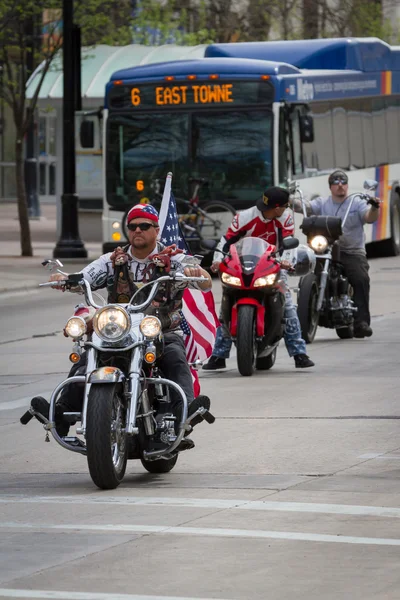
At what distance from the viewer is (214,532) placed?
7.39 metres

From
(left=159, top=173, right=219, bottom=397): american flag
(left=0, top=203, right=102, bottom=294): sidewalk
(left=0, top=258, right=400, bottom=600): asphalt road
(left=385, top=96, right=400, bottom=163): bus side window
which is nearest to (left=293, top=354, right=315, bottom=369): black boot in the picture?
(left=0, top=258, right=400, bottom=600): asphalt road

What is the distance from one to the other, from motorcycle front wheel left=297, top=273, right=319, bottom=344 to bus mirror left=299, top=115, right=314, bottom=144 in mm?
8912

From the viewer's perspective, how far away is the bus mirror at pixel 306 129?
24844mm

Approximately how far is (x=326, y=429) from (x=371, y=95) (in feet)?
64.8

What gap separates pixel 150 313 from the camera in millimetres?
9055

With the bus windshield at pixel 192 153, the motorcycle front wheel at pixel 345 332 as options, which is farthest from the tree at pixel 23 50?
the motorcycle front wheel at pixel 345 332

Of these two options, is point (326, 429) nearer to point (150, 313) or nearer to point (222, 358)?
point (150, 313)

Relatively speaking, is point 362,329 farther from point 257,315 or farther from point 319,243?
point 257,315

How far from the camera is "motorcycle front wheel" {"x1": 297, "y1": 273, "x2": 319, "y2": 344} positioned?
1584 cm

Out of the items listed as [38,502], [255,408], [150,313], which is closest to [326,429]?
[255,408]

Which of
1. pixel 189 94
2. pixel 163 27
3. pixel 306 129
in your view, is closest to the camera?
pixel 306 129

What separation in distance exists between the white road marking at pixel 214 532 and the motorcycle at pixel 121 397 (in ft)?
2.43

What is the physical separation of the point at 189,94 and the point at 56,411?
17130 mm

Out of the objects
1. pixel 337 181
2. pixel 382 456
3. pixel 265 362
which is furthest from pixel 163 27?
pixel 382 456
